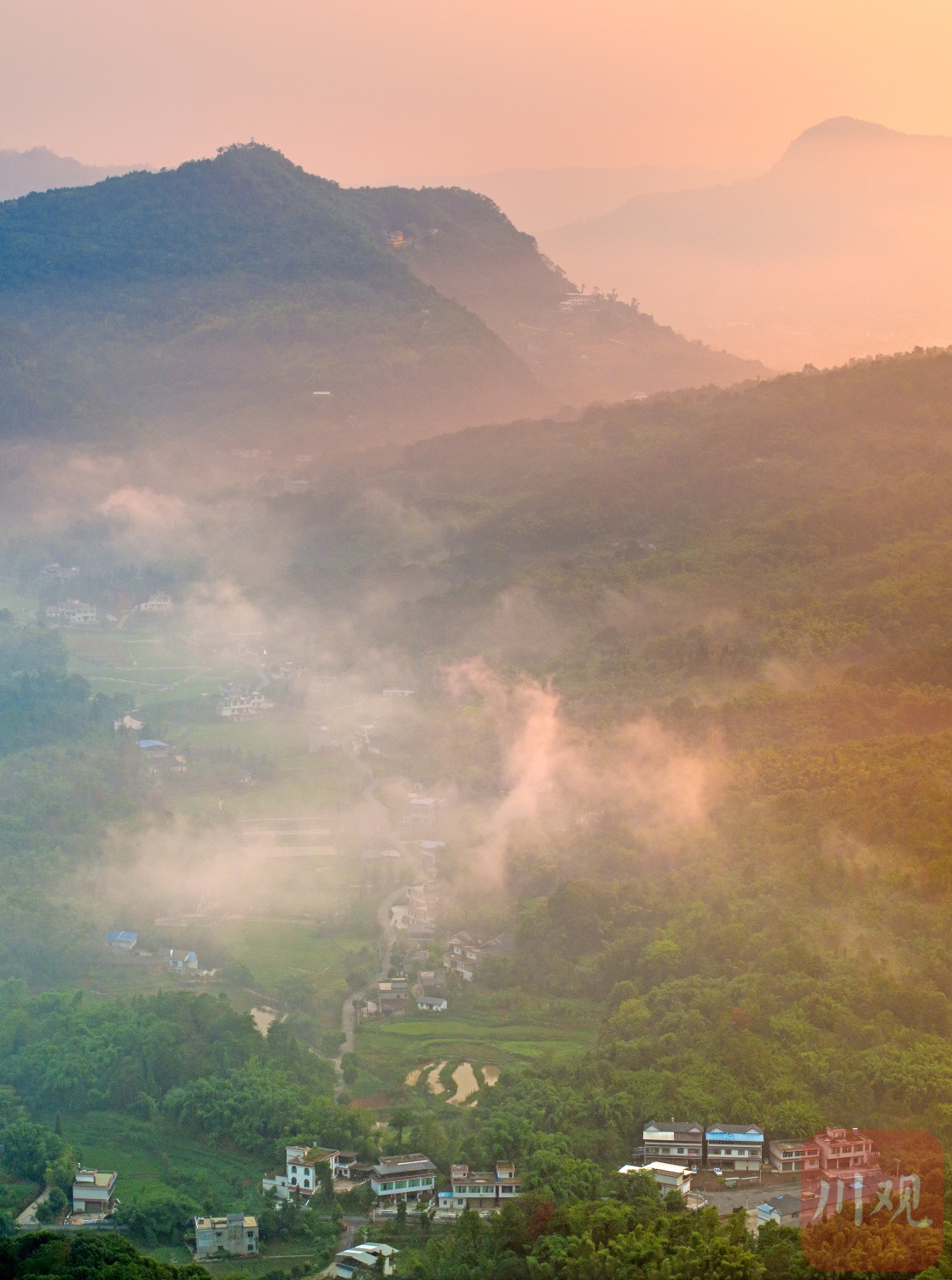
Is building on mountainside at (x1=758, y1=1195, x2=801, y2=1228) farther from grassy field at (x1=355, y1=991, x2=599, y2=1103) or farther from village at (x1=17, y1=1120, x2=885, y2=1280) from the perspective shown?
grassy field at (x1=355, y1=991, x2=599, y2=1103)

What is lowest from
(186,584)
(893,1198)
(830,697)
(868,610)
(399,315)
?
(893,1198)

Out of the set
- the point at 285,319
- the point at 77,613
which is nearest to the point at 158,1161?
the point at 77,613

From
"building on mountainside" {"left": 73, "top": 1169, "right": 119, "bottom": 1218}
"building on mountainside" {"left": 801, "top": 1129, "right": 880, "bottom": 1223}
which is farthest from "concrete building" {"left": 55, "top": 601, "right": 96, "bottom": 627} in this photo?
"building on mountainside" {"left": 801, "top": 1129, "right": 880, "bottom": 1223}

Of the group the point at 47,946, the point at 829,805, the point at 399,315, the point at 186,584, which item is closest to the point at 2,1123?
the point at 47,946

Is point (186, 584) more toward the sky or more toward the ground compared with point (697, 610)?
more toward the sky

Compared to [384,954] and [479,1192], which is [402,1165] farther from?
[384,954]

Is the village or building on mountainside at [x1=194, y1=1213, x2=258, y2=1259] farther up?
the village

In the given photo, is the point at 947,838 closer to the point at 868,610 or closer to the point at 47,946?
the point at 868,610
